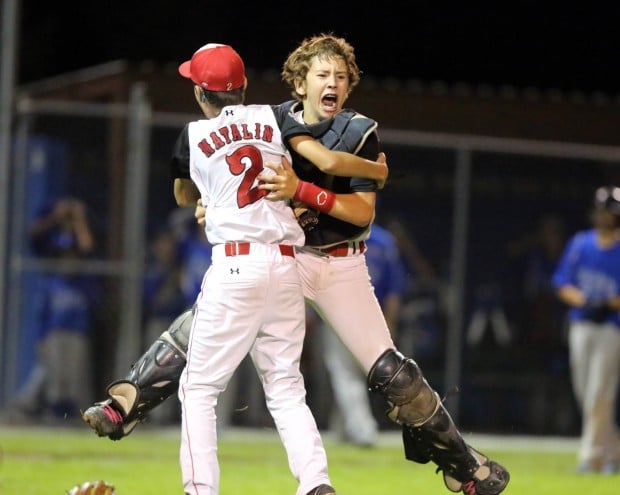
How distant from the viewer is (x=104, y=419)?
665 cm

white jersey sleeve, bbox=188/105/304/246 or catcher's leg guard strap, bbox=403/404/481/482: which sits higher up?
white jersey sleeve, bbox=188/105/304/246

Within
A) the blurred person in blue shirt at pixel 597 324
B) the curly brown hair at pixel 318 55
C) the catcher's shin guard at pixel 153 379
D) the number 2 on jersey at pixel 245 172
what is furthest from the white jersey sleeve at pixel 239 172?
the blurred person in blue shirt at pixel 597 324

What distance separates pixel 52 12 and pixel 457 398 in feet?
44.0

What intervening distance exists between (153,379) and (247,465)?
13.5 feet

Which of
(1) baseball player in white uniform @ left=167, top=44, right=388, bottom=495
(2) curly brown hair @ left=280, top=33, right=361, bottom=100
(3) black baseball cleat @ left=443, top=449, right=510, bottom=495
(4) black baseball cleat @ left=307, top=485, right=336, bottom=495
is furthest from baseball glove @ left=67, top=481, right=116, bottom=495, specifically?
(2) curly brown hair @ left=280, top=33, right=361, bottom=100

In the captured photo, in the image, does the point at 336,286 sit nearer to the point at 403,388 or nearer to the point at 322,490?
the point at 403,388

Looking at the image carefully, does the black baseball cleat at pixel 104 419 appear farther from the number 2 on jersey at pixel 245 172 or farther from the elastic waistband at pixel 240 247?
the number 2 on jersey at pixel 245 172

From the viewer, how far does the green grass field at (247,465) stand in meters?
9.04

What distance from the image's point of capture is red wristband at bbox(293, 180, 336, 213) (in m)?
6.38

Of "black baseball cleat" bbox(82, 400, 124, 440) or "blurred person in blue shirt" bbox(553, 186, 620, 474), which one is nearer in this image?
"black baseball cleat" bbox(82, 400, 124, 440)

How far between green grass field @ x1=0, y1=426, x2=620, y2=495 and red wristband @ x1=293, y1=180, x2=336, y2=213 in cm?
275

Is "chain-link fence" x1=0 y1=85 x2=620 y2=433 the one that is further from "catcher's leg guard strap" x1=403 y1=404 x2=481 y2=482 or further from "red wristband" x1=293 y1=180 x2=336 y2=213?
"red wristband" x1=293 y1=180 x2=336 y2=213

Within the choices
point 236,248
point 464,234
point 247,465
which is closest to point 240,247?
point 236,248

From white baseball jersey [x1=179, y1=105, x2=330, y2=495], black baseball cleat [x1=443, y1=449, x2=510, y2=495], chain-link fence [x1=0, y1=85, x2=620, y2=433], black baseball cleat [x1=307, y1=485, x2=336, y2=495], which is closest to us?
black baseball cleat [x1=307, y1=485, x2=336, y2=495]
